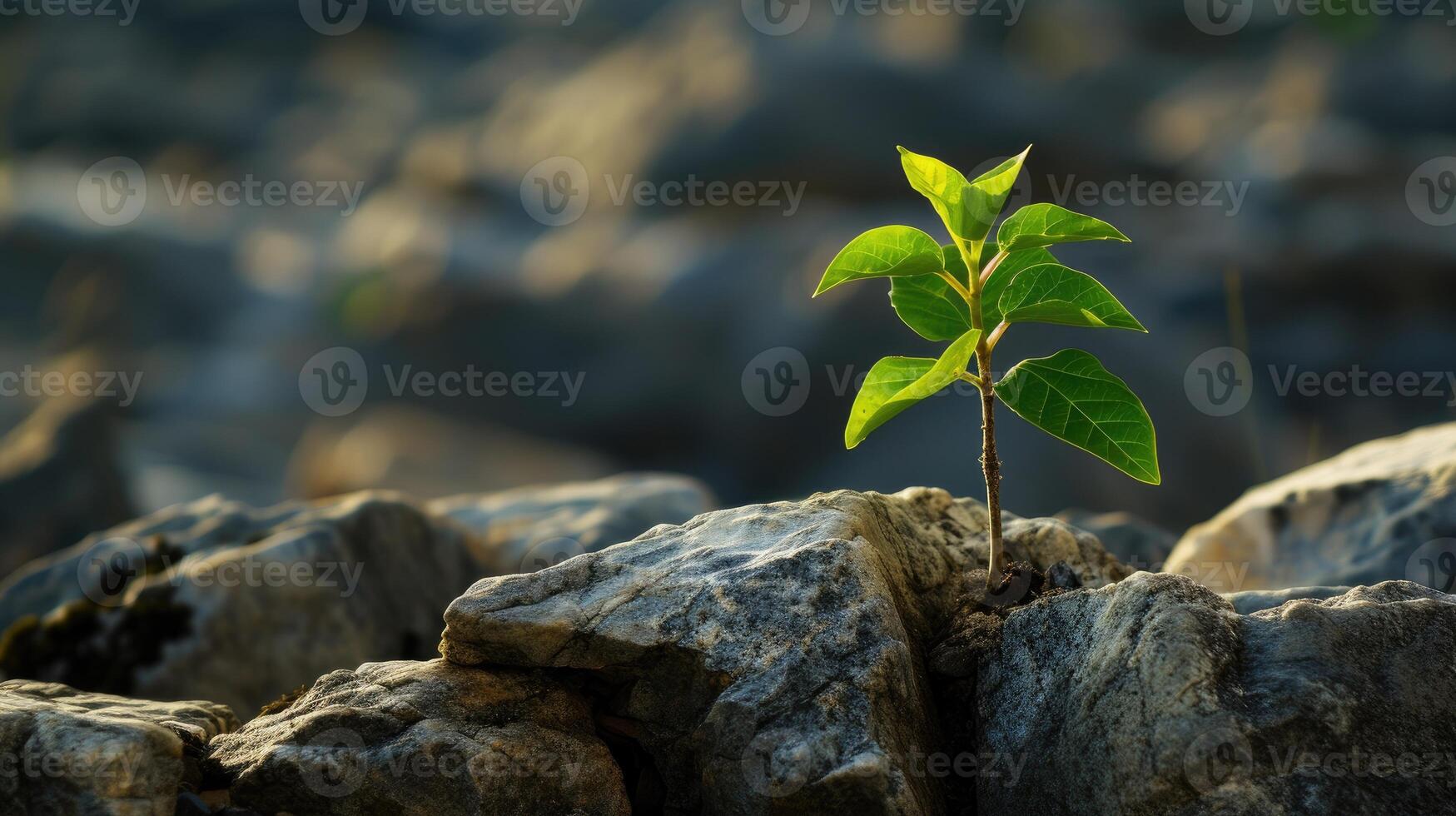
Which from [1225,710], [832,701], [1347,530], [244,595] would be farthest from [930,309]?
[244,595]

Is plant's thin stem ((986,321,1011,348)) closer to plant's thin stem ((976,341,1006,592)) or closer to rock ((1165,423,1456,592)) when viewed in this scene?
plant's thin stem ((976,341,1006,592))

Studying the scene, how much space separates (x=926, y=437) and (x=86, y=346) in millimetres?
9909

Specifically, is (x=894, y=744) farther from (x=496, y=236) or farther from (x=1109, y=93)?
(x=496, y=236)

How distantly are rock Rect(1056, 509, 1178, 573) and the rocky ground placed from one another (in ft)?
5.24

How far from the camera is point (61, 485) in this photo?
23.1 ft

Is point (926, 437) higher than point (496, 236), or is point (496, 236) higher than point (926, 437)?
point (496, 236)

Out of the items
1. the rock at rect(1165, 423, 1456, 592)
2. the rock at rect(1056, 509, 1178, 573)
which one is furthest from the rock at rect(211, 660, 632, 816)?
the rock at rect(1056, 509, 1178, 573)

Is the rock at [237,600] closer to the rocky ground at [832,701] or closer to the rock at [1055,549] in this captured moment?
the rocky ground at [832,701]

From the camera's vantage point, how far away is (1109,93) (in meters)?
12.3

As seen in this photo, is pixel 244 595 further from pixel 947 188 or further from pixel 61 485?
pixel 61 485

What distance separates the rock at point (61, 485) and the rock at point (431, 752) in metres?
5.70

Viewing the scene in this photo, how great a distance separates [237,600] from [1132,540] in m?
3.22

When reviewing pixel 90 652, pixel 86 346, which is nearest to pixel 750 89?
pixel 86 346

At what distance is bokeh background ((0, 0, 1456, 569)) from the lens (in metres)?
10.5
